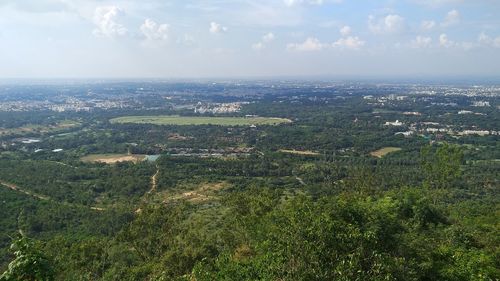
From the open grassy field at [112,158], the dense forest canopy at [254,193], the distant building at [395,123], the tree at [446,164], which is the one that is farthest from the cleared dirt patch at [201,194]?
the distant building at [395,123]

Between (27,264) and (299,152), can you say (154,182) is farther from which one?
(27,264)

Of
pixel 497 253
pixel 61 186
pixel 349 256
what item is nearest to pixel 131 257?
pixel 349 256

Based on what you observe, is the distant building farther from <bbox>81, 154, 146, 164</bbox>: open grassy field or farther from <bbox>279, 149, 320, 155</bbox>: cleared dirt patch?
<bbox>81, 154, 146, 164</bbox>: open grassy field

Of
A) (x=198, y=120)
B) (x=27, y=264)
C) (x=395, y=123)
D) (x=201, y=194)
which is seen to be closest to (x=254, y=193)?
(x=201, y=194)

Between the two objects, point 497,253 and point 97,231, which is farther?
point 97,231

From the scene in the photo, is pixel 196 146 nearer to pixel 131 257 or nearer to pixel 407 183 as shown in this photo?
pixel 407 183

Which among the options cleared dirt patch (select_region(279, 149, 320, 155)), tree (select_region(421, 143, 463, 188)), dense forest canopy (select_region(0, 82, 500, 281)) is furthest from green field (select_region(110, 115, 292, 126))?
tree (select_region(421, 143, 463, 188))
